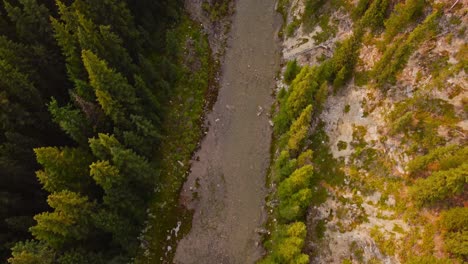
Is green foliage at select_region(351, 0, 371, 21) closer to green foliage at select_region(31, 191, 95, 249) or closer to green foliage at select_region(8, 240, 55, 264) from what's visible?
green foliage at select_region(31, 191, 95, 249)

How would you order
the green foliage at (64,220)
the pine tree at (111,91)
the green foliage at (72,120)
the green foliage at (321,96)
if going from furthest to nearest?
the green foliage at (321,96) → the green foliage at (72,120) → the pine tree at (111,91) → the green foliage at (64,220)

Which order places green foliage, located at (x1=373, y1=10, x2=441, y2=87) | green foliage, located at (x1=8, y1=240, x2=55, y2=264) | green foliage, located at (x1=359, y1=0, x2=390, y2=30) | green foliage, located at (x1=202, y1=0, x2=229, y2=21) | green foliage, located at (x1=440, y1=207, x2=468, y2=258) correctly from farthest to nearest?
green foliage, located at (x1=202, y1=0, x2=229, y2=21)
green foliage, located at (x1=359, y1=0, x2=390, y2=30)
green foliage, located at (x1=373, y1=10, x2=441, y2=87)
green foliage, located at (x1=440, y1=207, x2=468, y2=258)
green foliage, located at (x1=8, y1=240, x2=55, y2=264)

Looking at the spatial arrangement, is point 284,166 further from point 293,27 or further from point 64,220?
point 64,220

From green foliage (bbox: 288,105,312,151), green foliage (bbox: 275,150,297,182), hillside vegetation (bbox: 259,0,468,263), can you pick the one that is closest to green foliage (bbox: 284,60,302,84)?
hillside vegetation (bbox: 259,0,468,263)

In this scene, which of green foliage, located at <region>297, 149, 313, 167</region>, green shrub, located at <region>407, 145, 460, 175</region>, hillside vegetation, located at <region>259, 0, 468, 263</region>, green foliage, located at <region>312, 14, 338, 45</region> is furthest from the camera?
green foliage, located at <region>312, 14, 338, 45</region>

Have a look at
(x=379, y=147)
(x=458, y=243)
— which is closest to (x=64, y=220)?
(x=379, y=147)

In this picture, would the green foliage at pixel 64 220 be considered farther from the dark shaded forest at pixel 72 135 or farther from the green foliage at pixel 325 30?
the green foliage at pixel 325 30

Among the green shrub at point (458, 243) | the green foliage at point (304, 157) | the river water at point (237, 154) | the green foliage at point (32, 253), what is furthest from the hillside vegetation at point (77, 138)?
the green shrub at point (458, 243)
